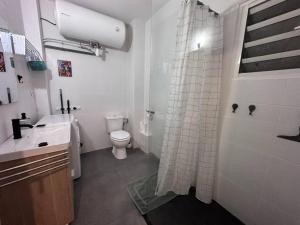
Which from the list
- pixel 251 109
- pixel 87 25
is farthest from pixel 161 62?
pixel 87 25

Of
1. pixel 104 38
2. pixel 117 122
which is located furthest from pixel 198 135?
pixel 104 38

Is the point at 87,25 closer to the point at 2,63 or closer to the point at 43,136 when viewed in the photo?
the point at 2,63

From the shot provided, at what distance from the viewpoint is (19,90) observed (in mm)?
1441

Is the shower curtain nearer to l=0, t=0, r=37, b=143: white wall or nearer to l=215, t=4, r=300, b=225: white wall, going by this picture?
l=215, t=4, r=300, b=225: white wall

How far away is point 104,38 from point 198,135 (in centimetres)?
208

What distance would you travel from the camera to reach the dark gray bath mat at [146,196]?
142 cm

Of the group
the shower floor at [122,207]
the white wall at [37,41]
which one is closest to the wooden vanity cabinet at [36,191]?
the shower floor at [122,207]

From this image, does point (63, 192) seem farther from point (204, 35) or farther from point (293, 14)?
point (293, 14)

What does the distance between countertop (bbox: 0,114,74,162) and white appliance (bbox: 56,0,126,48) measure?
1.45 metres

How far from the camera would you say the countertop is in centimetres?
88

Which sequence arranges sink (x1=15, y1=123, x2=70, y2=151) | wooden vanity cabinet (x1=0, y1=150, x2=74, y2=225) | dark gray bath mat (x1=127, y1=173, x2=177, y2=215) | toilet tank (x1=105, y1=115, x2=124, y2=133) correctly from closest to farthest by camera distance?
1. wooden vanity cabinet (x1=0, y1=150, x2=74, y2=225)
2. sink (x1=15, y1=123, x2=70, y2=151)
3. dark gray bath mat (x1=127, y1=173, x2=177, y2=215)
4. toilet tank (x1=105, y1=115, x2=124, y2=133)

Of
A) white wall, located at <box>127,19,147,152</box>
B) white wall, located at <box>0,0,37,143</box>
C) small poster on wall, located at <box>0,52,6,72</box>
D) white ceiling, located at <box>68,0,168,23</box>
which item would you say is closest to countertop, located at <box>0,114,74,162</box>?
white wall, located at <box>0,0,37,143</box>

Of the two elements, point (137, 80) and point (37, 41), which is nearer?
point (37, 41)

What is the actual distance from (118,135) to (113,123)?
36 cm
